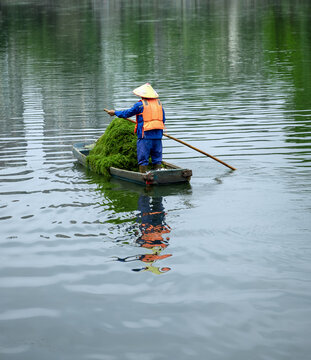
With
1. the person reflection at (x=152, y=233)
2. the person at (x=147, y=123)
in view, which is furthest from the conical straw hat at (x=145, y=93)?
the person reflection at (x=152, y=233)

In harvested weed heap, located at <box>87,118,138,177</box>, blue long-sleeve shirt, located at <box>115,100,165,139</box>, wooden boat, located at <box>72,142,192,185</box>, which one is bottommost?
wooden boat, located at <box>72,142,192,185</box>

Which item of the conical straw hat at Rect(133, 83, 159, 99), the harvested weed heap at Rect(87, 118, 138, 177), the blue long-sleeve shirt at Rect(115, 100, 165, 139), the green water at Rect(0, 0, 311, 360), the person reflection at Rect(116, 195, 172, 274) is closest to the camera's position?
the green water at Rect(0, 0, 311, 360)

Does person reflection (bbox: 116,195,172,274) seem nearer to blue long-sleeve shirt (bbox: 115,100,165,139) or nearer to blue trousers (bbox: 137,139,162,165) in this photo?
blue trousers (bbox: 137,139,162,165)

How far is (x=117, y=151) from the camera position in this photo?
55.0 ft

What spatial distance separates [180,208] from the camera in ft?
43.6

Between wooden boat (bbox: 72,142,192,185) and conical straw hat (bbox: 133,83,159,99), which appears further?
conical straw hat (bbox: 133,83,159,99)

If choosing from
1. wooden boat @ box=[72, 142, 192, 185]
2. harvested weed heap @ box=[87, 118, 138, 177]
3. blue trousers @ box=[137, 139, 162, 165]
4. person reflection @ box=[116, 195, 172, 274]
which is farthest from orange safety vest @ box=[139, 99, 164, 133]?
person reflection @ box=[116, 195, 172, 274]

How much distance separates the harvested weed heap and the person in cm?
68

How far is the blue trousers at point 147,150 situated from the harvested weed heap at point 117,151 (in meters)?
0.71

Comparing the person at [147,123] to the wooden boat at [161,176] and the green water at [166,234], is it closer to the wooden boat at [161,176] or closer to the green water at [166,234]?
the wooden boat at [161,176]

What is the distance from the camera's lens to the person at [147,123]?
51.0 feet

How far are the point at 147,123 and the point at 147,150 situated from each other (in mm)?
637

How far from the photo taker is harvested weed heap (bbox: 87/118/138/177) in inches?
646

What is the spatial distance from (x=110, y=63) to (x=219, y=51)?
7983 mm
